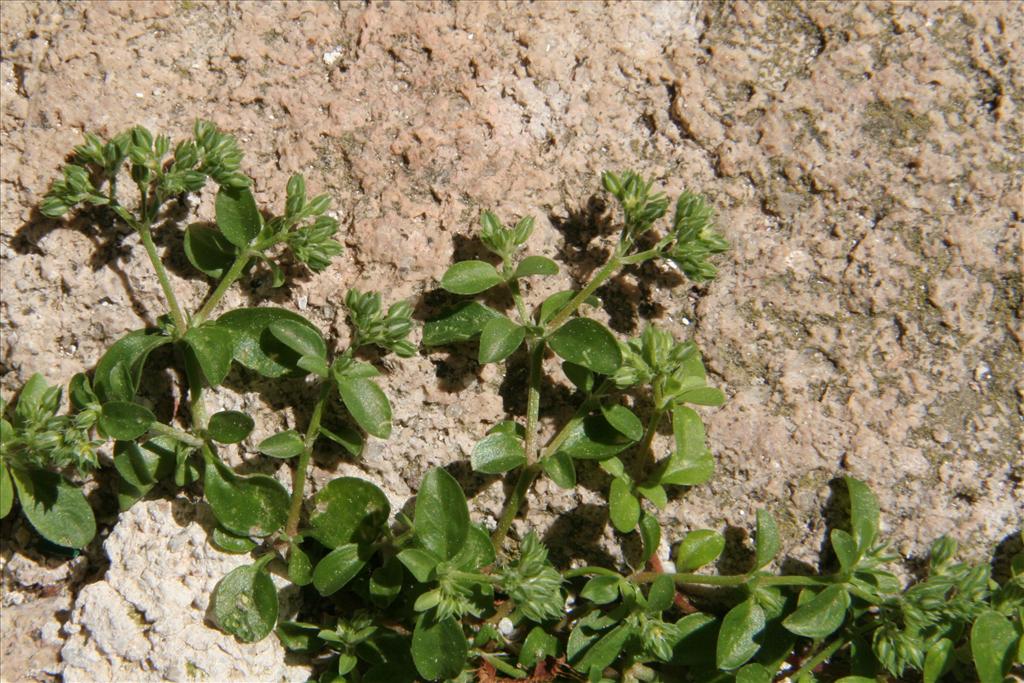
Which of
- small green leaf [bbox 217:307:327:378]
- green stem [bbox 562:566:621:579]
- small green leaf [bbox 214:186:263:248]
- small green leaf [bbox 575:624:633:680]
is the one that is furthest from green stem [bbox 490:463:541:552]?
small green leaf [bbox 214:186:263:248]

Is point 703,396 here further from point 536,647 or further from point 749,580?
point 536,647

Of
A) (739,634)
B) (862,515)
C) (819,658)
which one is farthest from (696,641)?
(862,515)

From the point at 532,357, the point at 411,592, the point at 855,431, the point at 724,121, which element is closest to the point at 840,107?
the point at 724,121

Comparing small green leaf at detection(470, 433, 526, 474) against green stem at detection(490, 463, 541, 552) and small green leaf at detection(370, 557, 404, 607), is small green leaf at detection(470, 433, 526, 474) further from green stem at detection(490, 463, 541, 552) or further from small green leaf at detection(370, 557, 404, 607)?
small green leaf at detection(370, 557, 404, 607)

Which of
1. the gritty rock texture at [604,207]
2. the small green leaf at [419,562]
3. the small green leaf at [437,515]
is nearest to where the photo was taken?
the small green leaf at [419,562]

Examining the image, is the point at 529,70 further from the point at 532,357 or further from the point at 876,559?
the point at 876,559

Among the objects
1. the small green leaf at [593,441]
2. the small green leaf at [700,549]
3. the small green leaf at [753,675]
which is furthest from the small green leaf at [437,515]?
the small green leaf at [753,675]

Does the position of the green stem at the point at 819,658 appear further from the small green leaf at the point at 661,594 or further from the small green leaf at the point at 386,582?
the small green leaf at the point at 386,582
